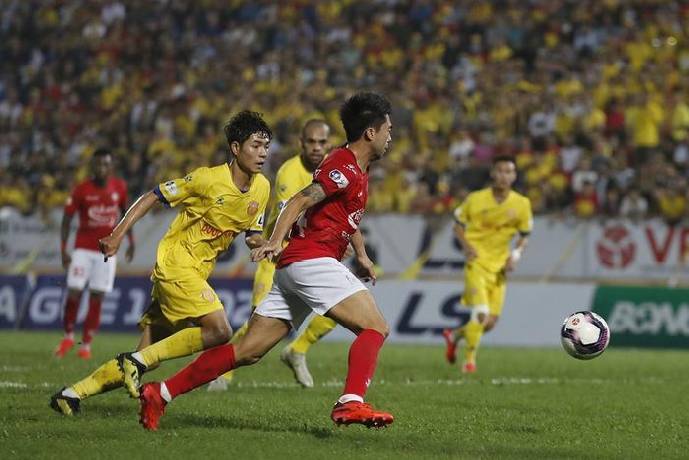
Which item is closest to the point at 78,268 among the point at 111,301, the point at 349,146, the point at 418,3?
the point at 111,301

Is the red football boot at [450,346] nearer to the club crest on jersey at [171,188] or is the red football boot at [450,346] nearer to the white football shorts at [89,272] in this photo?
the white football shorts at [89,272]

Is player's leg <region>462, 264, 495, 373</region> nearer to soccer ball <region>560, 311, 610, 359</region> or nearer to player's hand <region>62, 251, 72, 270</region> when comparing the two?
soccer ball <region>560, 311, 610, 359</region>

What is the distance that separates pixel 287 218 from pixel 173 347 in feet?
5.26

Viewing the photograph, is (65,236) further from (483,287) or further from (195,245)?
(195,245)

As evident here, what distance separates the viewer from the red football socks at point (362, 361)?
809 centimetres

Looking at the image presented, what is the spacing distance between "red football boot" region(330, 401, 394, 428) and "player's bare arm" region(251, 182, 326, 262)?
1073 mm

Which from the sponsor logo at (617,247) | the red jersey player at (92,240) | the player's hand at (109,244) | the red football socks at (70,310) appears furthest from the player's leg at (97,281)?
the sponsor logo at (617,247)

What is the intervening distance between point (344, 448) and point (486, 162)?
1599 cm

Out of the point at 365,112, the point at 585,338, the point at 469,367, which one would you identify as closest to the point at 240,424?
the point at 365,112

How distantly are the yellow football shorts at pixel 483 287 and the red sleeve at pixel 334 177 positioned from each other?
7010 millimetres

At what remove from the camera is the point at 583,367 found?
51.9ft

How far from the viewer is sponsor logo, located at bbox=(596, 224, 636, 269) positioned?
21.2 m

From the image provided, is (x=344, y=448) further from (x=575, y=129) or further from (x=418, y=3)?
(x=418, y=3)

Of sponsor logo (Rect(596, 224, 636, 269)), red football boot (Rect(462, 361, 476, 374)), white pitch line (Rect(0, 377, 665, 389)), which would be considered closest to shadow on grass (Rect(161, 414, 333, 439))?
white pitch line (Rect(0, 377, 665, 389))
